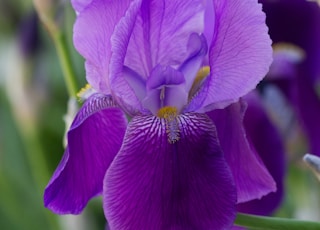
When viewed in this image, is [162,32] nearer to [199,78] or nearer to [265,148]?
[199,78]

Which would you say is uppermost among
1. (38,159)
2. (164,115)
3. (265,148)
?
(164,115)

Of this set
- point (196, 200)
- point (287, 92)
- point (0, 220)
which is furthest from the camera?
point (0, 220)

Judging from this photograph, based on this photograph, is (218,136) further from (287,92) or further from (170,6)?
(287,92)

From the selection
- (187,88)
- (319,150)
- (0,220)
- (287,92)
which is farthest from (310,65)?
(0,220)

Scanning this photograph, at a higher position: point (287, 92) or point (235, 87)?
point (235, 87)

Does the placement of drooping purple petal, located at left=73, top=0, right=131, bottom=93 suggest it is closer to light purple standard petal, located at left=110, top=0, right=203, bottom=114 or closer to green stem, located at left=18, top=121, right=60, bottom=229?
light purple standard petal, located at left=110, top=0, right=203, bottom=114

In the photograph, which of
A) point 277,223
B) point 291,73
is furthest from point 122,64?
point 291,73

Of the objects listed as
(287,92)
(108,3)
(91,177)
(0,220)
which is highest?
(108,3)
